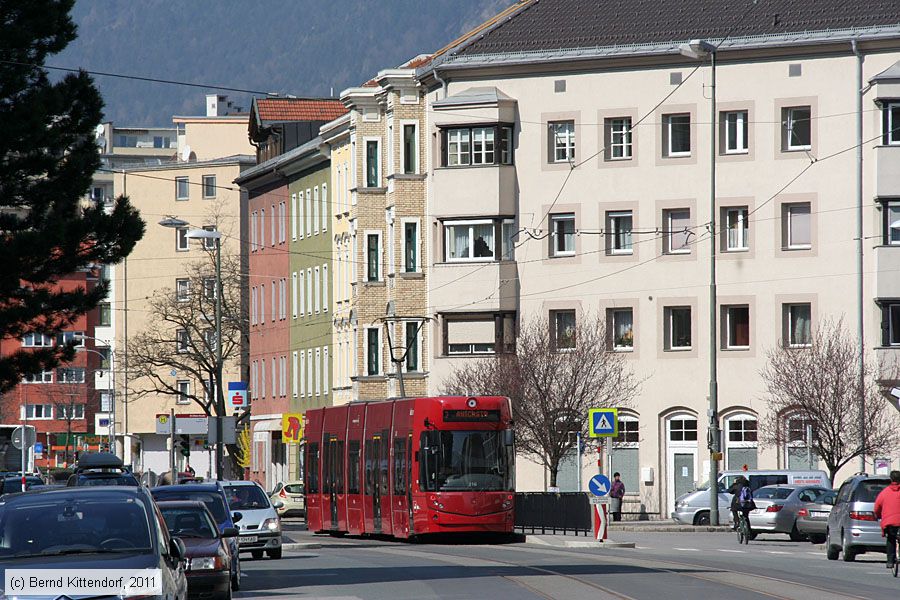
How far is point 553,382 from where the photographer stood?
5838 cm

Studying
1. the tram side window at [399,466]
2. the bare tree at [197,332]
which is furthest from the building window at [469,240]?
the tram side window at [399,466]

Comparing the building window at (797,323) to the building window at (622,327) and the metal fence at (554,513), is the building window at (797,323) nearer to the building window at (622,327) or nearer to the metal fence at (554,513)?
the building window at (622,327)

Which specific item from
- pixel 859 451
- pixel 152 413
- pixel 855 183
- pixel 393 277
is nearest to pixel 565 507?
pixel 859 451

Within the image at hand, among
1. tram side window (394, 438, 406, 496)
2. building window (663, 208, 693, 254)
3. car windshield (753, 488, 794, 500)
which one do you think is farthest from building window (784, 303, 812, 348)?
tram side window (394, 438, 406, 496)

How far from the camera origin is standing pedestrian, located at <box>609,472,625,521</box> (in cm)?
5747

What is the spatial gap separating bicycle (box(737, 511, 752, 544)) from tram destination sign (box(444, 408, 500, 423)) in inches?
306

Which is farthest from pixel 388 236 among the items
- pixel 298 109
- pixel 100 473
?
pixel 100 473

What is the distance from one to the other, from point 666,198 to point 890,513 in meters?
Answer: 33.7

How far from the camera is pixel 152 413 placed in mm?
116125

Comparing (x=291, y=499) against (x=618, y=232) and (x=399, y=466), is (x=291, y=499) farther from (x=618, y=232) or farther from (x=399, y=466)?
(x=399, y=466)

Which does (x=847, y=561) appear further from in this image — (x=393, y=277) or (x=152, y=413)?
(x=152, y=413)

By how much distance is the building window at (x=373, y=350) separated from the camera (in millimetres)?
68812

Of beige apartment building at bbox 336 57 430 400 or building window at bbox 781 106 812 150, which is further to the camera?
beige apartment building at bbox 336 57 430 400

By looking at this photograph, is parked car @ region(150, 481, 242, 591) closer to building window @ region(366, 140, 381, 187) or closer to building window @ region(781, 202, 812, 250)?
building window @ region(781, 202, 812, 250)
